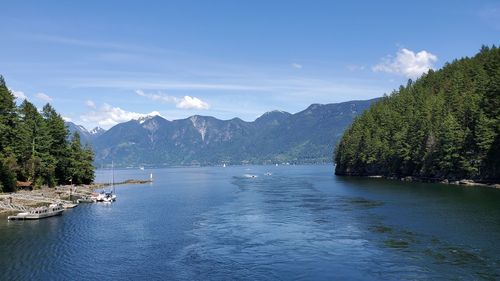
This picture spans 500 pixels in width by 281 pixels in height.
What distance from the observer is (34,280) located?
161ft

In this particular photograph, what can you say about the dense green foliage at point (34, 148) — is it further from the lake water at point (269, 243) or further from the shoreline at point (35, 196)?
the lake water at point (269, 243)

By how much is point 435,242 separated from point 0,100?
388 ft

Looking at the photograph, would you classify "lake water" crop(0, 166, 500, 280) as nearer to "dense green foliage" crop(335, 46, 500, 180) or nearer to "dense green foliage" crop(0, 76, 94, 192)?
"dense green foliage" crop(0, 76, 94, 192)

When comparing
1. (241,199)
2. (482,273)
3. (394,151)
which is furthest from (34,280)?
(394,151)

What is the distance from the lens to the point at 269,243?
2621 inches

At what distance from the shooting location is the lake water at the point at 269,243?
51.1 meters

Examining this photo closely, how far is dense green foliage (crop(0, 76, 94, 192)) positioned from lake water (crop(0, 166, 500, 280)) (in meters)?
29.9

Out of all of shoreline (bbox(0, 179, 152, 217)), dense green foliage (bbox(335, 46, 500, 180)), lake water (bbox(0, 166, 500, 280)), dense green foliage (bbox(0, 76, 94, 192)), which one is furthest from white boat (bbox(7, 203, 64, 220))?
dense green foliage (bbox(335, 46, 500, 180))

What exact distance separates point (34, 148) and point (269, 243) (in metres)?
103

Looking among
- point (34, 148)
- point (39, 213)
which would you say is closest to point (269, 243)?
point (39, 213)

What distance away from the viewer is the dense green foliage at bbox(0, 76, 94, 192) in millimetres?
122875

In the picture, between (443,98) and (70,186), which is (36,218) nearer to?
(70,186)

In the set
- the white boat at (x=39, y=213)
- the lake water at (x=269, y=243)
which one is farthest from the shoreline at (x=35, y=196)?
the lake water at (x=269, y=243)

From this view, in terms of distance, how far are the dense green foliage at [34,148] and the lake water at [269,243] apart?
1179 inches
